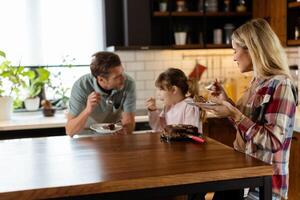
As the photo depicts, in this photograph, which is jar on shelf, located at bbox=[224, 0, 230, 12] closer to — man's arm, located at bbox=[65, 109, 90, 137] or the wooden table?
man's arm, located at bbox=[65, 109, 90, 137]

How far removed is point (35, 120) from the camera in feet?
12.5

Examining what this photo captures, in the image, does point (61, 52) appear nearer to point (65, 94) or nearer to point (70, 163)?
point (65, 94)

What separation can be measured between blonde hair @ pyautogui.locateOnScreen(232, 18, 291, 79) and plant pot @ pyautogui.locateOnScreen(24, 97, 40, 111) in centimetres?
278

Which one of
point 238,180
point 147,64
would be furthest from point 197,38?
point 238,180

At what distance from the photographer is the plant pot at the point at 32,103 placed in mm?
4203

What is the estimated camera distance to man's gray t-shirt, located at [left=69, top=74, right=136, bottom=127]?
9.36 feet

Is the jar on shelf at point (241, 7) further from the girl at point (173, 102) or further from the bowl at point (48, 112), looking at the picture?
the bowl at point (48, 112)

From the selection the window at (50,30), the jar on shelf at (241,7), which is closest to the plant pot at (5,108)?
the window at (50,30)

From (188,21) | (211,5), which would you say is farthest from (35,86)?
(211,5)

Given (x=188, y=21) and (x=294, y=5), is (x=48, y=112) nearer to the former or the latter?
(x=188, y=21)

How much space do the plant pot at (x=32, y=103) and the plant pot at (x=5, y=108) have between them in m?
0.30

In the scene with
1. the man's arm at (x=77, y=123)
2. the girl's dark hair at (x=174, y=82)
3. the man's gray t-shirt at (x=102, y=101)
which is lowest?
the man's arm at (x=77, y=123)

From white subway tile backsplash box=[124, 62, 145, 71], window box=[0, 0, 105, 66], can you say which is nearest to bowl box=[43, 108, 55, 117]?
window box=[0, 0, 105, 66]

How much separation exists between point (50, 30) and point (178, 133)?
259cm
